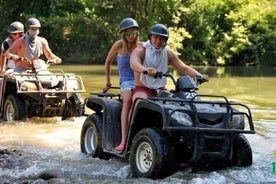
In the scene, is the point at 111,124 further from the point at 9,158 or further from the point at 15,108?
the point at 15,108

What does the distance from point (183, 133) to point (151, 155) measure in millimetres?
445

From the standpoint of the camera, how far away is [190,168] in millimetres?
6891

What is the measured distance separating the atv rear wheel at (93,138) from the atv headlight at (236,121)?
200 cm

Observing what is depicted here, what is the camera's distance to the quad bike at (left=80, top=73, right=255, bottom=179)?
20.6 ft

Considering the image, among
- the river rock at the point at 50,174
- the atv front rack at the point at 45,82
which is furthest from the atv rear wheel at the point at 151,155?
the atv front rack at the point at 45,82

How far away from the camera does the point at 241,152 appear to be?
22.9 ft

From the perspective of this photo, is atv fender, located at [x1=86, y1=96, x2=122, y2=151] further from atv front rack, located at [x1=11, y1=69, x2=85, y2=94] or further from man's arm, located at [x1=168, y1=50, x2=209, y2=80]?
atv front rack, located at [x1=11, y1=69, x2=85, y2=94]

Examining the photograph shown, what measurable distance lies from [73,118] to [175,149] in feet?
17.8

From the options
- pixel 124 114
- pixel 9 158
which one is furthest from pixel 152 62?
pixel 9 158

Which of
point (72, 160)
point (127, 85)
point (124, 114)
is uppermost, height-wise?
point (127, 85)

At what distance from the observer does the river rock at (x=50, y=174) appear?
663 cm

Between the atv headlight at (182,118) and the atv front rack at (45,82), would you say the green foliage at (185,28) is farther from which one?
the atv headlight at (182,118)

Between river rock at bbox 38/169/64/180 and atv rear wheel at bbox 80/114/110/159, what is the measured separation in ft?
3.61

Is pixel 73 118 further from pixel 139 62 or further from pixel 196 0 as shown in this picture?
pixel 196 0
